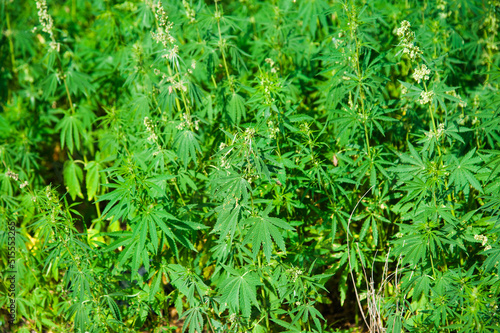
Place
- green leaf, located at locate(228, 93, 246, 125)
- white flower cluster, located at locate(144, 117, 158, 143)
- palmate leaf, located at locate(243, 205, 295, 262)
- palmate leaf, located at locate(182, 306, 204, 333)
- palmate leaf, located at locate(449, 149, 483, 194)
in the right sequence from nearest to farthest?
palmate leaf, located at locate(243, 205, 295, 262) → palmate leaf, located at locate(449, 149, 483, 194) → palmate leaf, located at locate(182, 306, 204, 333) → white flower cluster, located at locate(144, 117, 158, 143) → green leaf, located at locate(228, 93, 246, 125)

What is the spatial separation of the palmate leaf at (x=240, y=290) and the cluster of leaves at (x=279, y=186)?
0.01 m

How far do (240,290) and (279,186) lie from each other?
819 mm

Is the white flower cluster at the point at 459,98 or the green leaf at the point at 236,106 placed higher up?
the green leaf at the point at 236,106

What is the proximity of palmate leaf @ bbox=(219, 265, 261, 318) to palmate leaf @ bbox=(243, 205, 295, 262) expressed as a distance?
1.02 feet

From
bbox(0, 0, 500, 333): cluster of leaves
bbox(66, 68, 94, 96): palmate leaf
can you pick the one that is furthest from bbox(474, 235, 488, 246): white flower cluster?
bbox(66, 68, 94, 96): palmate leaf

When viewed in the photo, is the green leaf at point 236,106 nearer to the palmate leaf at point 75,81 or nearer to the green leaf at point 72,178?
the palmate leaf at point 75,81

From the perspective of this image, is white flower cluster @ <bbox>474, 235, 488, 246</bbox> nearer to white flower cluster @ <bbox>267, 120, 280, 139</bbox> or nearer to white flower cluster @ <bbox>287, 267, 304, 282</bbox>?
white flower cluster @ <bbox>287, 267, 304, 282</bbox>

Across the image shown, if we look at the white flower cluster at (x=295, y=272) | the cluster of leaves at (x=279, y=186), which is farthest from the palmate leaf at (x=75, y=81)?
the white flower cluster at (x=295, y=272)

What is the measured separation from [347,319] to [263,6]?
3.27m

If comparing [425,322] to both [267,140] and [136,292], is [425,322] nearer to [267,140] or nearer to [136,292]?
[267,140]

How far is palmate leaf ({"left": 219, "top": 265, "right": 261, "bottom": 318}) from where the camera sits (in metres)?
2.68

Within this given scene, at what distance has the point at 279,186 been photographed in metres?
3.12

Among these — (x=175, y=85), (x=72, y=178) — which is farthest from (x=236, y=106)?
(x=72, y=178)

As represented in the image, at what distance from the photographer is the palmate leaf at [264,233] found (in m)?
2.54
